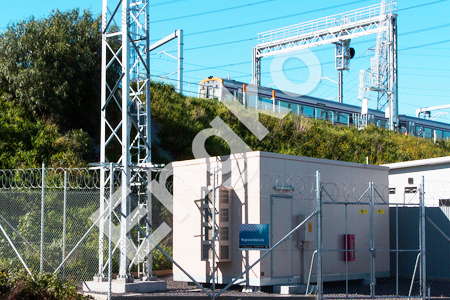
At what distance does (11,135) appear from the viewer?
19.3 meters

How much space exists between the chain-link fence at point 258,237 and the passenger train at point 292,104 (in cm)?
1700

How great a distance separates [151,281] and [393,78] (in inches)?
1154

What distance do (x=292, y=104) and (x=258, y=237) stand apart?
957 inches

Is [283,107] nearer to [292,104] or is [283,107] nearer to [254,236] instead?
[292,104]

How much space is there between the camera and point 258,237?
10.7m

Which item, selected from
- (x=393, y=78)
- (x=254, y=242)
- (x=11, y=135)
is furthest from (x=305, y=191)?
(x=393, y=78)

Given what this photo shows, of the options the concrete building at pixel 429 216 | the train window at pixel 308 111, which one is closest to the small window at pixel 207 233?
the concrete building at pixel 429 216

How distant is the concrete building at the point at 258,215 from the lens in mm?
11766

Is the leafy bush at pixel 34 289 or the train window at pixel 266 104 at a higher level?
the train window at pixel 266 104

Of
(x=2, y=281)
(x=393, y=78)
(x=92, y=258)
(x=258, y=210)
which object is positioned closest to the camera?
(x=2, y=281)

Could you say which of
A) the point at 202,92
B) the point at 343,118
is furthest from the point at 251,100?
the point at 343,118

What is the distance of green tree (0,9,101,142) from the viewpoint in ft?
67.9

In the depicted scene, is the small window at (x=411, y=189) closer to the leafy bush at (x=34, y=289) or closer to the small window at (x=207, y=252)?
the small window at (x=207, y=252)

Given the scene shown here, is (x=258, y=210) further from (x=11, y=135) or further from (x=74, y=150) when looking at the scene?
(x=11, y=135)
